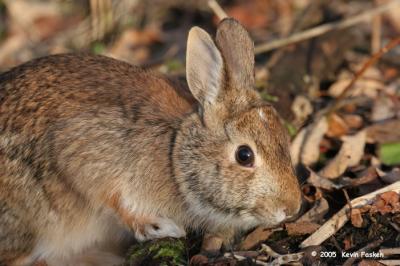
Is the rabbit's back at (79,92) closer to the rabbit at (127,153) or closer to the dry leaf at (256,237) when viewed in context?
the rabbit at (127,153)

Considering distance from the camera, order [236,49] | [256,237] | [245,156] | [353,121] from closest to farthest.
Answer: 1. [245,156]
2. [236,49]
3. [256,237]
4. [353,121]

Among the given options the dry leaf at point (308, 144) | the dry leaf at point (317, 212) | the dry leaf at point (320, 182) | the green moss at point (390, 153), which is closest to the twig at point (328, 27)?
the dry leaf at point (308, 144)

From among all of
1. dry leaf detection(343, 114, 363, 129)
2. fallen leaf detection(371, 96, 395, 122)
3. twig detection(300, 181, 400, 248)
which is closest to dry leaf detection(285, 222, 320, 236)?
twig detection(300, 181, 400, 248)

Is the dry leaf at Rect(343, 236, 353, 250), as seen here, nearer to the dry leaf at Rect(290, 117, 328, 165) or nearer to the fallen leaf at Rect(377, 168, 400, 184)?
the fallen leaf at Rect(377, 168, 400, 184)

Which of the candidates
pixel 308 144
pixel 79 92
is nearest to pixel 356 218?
pixel 308 144

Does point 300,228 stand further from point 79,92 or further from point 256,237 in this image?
point 79,92

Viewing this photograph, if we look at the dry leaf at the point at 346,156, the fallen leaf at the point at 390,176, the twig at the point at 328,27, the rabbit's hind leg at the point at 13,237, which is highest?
the twig at the point at 328,27

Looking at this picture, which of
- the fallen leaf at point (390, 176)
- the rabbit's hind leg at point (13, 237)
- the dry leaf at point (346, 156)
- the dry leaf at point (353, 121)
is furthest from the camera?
the dry leaf at point (353, 121)
